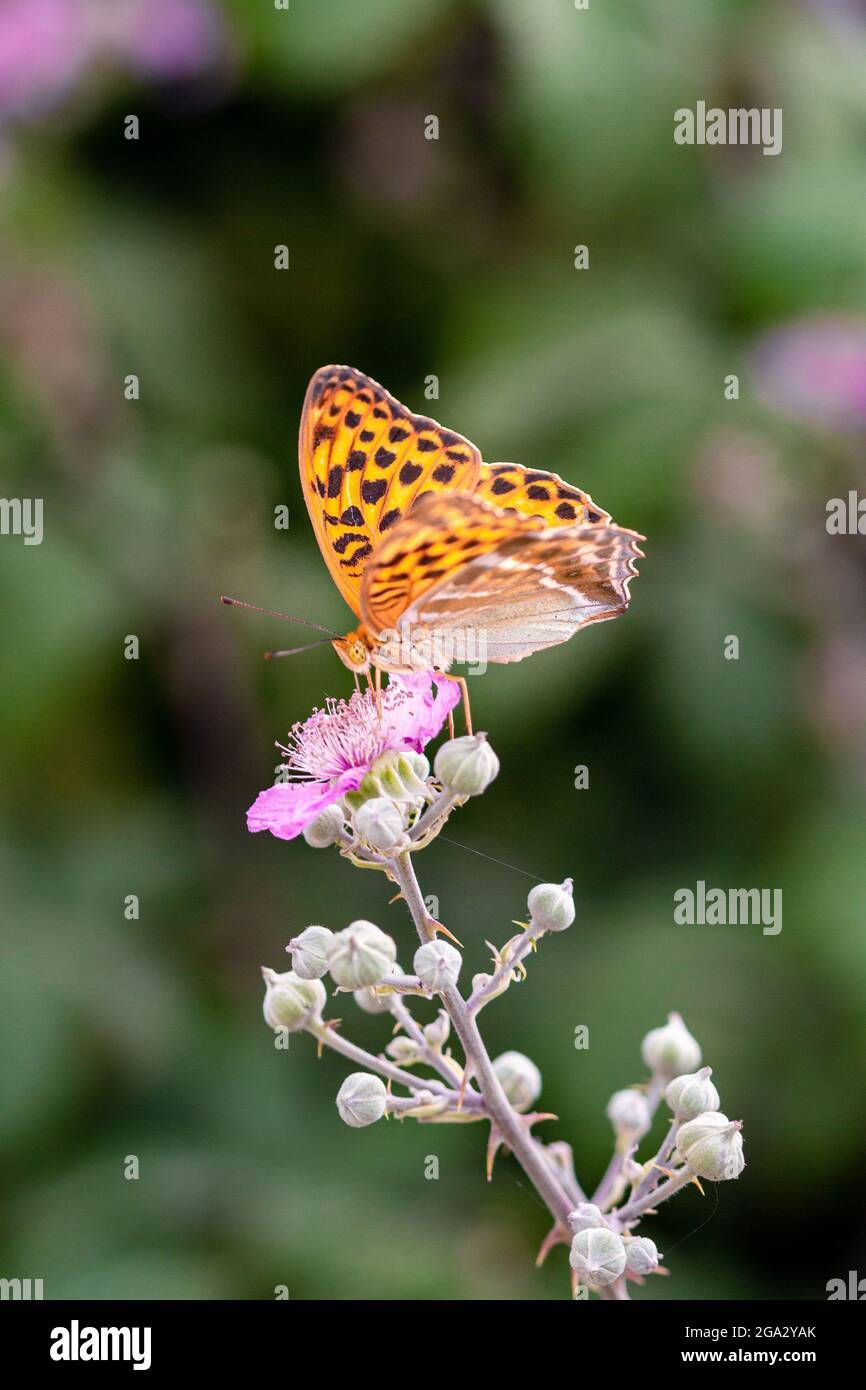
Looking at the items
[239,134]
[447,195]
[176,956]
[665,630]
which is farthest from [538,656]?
[239,134]

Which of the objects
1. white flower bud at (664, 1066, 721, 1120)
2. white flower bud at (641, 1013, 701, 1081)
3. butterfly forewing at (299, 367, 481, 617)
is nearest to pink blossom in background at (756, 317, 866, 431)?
butterfly forewing at (299, 367, 481, 617)

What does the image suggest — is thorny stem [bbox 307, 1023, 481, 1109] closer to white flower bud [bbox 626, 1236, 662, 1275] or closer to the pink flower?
white flower bud [bbox 626, 1236, 662, 1275]

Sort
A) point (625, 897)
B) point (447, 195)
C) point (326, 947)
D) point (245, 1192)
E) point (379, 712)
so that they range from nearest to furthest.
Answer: point (326, 947) → point (379, 712) → point (245, 1192) → point (625, 897) → point (447, 195)

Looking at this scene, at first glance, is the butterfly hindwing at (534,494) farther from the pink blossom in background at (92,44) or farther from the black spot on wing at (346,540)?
the pink blossom in background at (92,44)

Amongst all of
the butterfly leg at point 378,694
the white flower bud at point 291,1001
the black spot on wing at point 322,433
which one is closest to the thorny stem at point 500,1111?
the white flower bud at point 291,1001

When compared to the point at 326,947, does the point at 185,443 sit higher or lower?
higher

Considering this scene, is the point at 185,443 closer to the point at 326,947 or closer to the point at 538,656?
the point at 538,656

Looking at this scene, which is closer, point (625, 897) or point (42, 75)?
point (625, 897)
